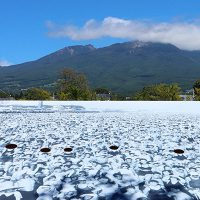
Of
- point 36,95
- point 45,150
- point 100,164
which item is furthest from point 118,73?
point 100,164

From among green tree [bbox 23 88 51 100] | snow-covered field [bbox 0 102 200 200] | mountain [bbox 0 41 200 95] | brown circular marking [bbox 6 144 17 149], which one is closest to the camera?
snow-covered field [bbox 0 102 200 200]

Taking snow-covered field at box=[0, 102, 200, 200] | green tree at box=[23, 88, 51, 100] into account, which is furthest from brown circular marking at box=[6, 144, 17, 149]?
green tree at box=[23, 88, 51, 100]

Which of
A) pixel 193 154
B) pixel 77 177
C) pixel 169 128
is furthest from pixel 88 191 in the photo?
pixel 169 128

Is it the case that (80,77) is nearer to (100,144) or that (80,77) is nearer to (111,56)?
(100,144)

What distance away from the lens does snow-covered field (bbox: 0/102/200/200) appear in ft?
15.1

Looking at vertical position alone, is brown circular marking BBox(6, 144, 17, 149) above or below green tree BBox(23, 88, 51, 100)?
below

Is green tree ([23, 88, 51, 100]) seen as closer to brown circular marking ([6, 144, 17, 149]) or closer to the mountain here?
brown circular marking ([6, 144, 17, 149])

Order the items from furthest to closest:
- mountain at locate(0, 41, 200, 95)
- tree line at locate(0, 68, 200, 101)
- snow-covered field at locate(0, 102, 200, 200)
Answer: mountain at locate(0, 41, 200, 95) → tree line at locate(0, 68, 200, 101) → snow-covered field at locate(0, 102, 200, 200)

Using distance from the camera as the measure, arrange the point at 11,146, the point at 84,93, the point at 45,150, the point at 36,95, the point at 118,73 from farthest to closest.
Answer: the point at 118,73 < the point at 36,95 < the point at 84,93 < the point at 11,146 < the point at 45,150

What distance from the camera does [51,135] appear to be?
339 inches

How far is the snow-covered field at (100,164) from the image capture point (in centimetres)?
461

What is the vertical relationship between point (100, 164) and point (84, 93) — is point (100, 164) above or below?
below

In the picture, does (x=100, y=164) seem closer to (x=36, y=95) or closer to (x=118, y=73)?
(x=36, y=95)

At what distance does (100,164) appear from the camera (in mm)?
5871
